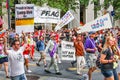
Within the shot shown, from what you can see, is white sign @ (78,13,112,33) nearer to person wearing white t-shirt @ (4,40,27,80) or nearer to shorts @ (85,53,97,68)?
shorts @ (85,53,97,68)

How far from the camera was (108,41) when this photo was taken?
324 inches

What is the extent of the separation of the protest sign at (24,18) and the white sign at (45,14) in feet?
8.47

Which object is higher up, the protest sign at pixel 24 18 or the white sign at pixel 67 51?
the protest sign at pixel 24 18

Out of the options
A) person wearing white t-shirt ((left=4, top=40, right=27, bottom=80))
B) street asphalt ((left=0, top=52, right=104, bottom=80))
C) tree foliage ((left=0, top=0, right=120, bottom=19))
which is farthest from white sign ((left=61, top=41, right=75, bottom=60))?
tree foliage ((left=0, top=0, right=120, bottom=19))

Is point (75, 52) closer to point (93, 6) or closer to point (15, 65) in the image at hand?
point (15, 65)

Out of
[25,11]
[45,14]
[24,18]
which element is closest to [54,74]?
[24,18]

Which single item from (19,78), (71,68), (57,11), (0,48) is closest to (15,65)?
(19,78)

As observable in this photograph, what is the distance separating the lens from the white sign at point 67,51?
43.5 feet

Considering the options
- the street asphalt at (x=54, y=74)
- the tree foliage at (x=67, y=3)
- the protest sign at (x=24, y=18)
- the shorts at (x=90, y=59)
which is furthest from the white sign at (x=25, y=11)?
the tree foliage at (x=67, y=3)

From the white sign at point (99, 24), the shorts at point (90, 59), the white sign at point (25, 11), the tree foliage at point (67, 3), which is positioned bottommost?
the shorts at point (90, 59)

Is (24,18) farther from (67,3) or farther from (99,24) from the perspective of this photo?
(67,3)

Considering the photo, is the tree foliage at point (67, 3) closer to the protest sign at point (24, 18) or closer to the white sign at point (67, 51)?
the white sign at point (67, 51)

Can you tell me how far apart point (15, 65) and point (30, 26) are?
3364 mm

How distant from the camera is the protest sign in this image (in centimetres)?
1159
